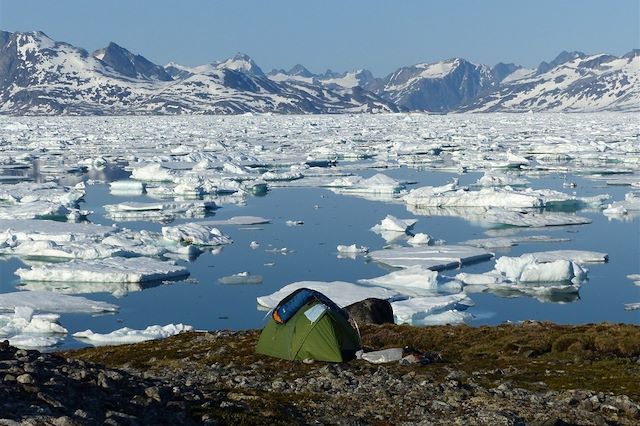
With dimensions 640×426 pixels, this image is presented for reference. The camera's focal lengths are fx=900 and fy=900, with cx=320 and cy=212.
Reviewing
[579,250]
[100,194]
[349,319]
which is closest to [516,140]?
[100,194]

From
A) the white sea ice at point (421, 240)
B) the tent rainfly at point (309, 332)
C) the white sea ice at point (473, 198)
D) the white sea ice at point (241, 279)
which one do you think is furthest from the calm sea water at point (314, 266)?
the tent rainfly at point (309, 332)

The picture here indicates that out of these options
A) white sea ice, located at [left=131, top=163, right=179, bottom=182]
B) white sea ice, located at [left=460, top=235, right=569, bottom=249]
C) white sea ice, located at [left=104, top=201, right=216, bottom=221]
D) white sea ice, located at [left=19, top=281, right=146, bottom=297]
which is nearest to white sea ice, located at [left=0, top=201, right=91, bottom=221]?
white sea ice, located at [left=104, top=201, right=216, bottom=221]

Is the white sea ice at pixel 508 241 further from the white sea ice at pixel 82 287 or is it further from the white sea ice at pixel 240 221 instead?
the white sea ice at pixel 82 287

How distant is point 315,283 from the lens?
23.2 metres

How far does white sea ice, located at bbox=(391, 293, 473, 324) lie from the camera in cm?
2105

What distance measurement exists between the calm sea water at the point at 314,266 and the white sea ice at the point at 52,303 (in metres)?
0.43

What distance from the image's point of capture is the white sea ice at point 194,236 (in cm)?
3117

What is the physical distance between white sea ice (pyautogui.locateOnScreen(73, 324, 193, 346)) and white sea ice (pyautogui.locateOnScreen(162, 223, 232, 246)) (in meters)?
11.0

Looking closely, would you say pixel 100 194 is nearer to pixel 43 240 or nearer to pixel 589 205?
pixel 43 240

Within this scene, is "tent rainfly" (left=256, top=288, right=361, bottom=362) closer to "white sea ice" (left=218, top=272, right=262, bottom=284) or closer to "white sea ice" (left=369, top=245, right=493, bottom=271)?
"white sea ice" (left=218, top=272, right=262, bottom=284)

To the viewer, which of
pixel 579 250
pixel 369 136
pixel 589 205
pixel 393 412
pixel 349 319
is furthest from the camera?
pixel 369 136

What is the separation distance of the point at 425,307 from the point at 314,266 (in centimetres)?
687

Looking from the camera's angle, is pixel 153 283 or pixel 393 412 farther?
pixel 153 283

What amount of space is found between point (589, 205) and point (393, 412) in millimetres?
30829
